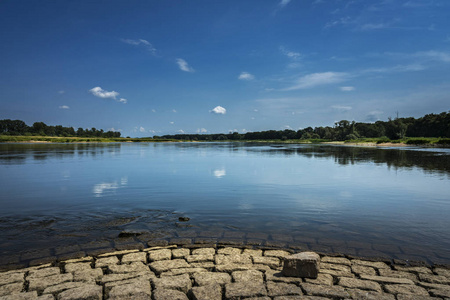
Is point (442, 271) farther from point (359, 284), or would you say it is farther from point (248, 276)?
point (248, 276)

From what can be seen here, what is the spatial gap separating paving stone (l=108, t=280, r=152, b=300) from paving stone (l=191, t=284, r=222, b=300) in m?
0.91

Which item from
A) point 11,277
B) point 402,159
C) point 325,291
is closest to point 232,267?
point 325,291

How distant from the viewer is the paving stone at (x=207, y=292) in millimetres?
5642

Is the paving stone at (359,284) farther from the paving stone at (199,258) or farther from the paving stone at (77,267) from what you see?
the paving stone at (77,267)

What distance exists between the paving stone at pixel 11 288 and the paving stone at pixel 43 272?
275 mm

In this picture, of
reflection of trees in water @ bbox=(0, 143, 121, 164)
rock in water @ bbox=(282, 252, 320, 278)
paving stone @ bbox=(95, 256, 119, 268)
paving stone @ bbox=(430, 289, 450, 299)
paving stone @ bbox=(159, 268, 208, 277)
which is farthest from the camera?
reflection of trees in water @ bbox=(0, 143, 121, 164)

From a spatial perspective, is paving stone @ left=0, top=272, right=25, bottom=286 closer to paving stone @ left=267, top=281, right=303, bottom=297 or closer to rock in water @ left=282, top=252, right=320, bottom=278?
paving stone @ left=267, top=281, right=303, bottom=297

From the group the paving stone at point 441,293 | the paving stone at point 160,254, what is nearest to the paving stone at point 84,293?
the paving stone at point 160,254

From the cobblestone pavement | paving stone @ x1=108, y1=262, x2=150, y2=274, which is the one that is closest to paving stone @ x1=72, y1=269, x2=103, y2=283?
the cobblestone pavement

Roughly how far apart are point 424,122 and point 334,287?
18485cm

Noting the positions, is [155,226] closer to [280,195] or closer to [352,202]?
[280,195]

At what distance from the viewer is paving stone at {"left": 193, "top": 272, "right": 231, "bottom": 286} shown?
6.26 meters

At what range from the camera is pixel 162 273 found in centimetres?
673

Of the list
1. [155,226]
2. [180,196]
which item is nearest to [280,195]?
[180,196]
